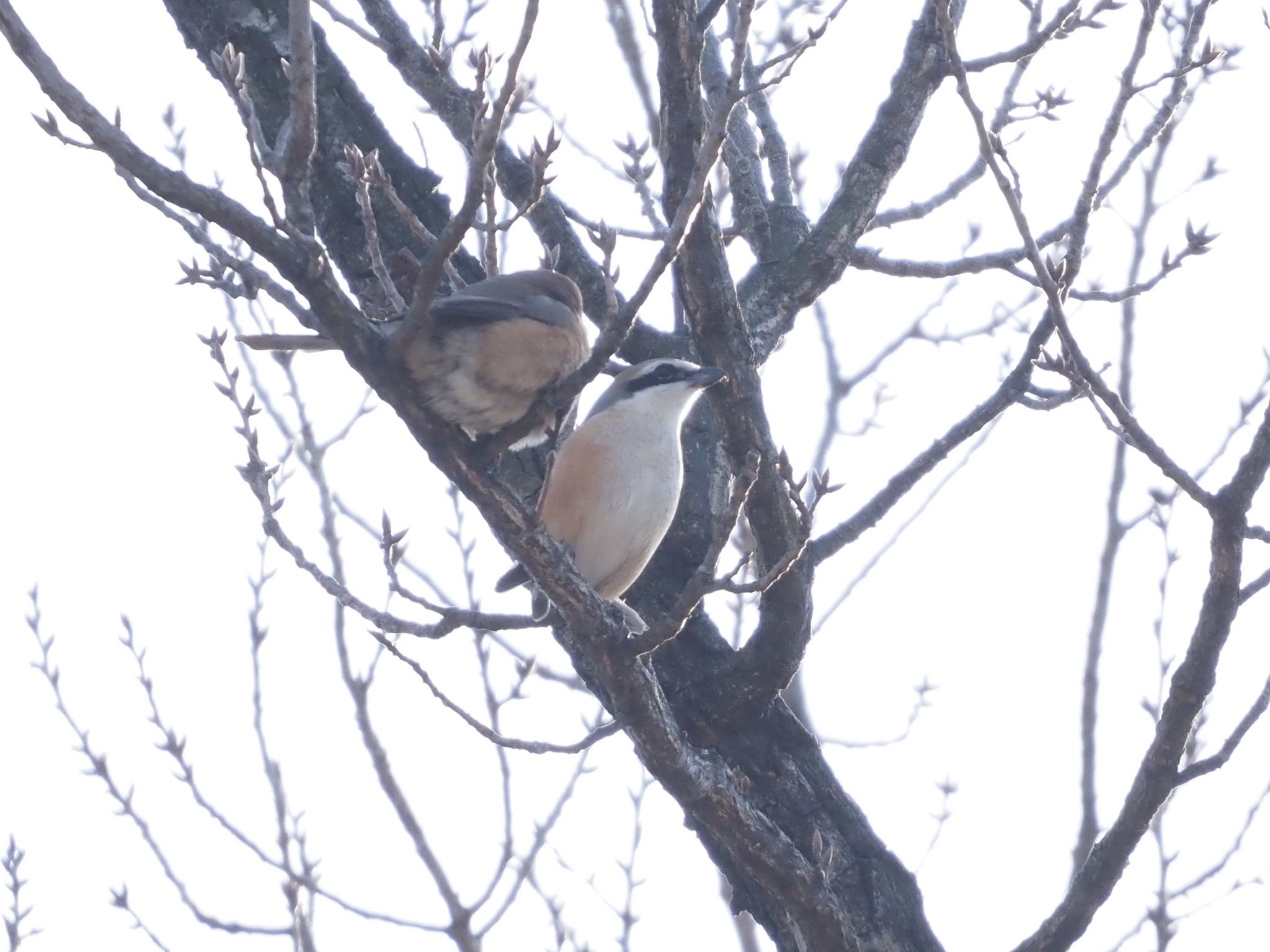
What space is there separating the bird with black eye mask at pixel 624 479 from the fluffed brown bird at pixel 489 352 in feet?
2.20

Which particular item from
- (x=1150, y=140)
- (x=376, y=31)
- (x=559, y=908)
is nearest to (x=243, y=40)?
(x=376, y=31)

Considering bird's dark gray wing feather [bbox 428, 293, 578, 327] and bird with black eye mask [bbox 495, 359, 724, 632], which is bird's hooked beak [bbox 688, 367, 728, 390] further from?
bird's dark gray wing feather [bbox 428, 293, 578, 327]

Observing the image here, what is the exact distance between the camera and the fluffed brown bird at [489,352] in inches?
148

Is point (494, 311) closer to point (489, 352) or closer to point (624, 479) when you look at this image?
point (489, 352)

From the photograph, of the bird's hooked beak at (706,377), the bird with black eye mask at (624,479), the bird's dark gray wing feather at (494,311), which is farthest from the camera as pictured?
the bird with black eye mask at (624,479)

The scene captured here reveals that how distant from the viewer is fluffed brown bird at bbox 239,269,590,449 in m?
3.76

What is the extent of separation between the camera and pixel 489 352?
12.4 ft

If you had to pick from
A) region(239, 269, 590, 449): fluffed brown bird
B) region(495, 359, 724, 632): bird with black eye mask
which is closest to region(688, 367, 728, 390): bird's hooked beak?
region(495, 359, 724, 632): bird with black eye mask

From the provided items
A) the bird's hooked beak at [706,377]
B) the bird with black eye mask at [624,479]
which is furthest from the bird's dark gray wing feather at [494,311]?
the bird with black eye mask at [624,479]

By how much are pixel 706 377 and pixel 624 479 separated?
0.83 m

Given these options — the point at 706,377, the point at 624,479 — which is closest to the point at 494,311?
the point at 706,377

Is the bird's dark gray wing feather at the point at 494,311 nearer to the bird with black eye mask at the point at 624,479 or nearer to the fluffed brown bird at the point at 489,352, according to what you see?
the fluffed brown bird at the point at 489,352

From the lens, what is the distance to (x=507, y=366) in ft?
12.6

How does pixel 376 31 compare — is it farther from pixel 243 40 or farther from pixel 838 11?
pixel 838 11
